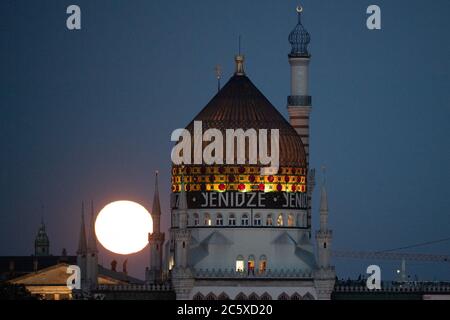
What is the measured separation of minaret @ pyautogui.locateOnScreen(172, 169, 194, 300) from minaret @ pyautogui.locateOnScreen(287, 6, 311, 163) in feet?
40.2

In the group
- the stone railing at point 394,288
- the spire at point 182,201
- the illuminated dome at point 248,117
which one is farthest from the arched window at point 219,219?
the stone railing at point 394,288

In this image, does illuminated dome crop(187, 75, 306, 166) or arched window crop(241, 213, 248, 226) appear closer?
arched window crop(241, 213, 248, 226)

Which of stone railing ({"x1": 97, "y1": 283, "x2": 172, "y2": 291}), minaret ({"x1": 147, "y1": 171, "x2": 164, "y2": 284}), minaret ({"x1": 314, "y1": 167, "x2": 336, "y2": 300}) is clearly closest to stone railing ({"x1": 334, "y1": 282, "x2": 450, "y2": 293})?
minaret ({"x1": 314, "y1": 167, "x2": 336, "y2": 300})

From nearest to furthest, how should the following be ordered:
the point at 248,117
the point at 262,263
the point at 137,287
Result: the point at 137,287, the point at 262,263, the point at 248,117

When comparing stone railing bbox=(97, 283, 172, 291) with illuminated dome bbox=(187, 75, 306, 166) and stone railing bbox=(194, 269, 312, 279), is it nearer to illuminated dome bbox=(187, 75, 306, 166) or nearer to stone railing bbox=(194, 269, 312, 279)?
stone railing bbox=(194, 269, 312, 279)

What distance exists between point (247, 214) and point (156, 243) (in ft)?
19.4

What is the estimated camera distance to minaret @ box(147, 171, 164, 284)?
154 metres

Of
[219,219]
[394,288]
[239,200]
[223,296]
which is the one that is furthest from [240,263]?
[394,288]

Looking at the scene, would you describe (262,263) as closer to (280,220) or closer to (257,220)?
→ (257,220)

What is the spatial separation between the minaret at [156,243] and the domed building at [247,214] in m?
0.18

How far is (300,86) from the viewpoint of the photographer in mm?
159500

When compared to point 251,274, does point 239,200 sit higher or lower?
higher
